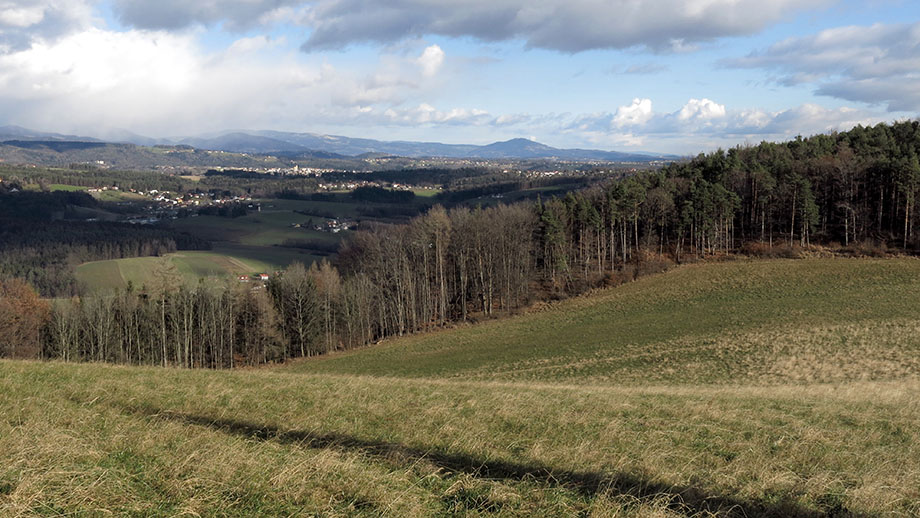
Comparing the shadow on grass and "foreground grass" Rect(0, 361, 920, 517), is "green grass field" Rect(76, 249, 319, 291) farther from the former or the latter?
the shadow on grass

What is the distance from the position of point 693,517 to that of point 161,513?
568 centimetres

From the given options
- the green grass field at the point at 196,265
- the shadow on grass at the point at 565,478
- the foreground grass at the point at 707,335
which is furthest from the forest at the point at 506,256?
the shadow on grass at the point at 565,478

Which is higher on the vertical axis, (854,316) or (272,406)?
(272,406)

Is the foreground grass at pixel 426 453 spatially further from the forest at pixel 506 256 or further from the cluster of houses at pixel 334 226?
the cluster of houses at pixel 334 226

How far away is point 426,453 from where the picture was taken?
8.27 meters

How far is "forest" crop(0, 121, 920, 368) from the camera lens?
54.5 meters

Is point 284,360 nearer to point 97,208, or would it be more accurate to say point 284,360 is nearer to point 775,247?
point 775,247

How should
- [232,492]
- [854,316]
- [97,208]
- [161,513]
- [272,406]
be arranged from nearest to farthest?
[161,513], [232,492], [272,406], [854,316], [97,208]

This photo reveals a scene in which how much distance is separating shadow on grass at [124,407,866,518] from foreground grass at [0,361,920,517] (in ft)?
0.12

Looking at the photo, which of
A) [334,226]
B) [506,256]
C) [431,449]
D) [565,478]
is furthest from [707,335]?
[334,226]

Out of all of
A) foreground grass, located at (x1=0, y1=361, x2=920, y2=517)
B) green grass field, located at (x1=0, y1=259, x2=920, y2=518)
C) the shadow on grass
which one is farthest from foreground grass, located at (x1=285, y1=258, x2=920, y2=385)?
the shadow on grass

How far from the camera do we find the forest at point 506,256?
179ft

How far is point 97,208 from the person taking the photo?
186625 mm

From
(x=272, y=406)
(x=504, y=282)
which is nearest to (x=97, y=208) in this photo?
(x=504, y=282)
